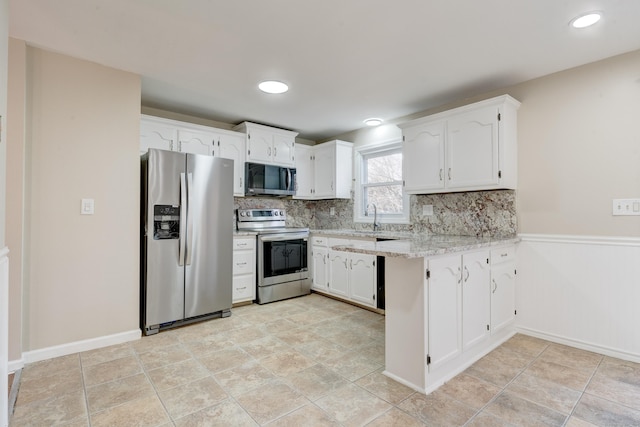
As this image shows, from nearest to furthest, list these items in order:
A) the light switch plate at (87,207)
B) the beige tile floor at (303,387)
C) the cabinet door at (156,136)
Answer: the beige tile floor at (303,387) < the light switch plate at (87,207) < the cabinet door at (156,136)

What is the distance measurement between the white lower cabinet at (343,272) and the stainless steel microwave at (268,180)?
0.78m

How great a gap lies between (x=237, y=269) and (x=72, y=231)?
1588mm

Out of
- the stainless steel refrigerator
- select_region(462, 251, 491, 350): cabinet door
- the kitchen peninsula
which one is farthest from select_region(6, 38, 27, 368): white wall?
select_region(462, 251, 491, 350): cabinet door

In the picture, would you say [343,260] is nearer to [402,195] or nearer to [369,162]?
[402,195]

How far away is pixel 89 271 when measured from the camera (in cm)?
249

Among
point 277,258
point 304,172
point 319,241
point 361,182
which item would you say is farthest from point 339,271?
point 304,172

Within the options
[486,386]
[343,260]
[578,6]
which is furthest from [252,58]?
[486,386]

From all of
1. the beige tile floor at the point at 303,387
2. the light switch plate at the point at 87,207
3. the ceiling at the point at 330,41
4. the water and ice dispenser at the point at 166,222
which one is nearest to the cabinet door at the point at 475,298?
the beige tile floor at the point at 303,387

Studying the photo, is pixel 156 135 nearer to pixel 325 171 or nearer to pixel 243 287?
pixel 243 287

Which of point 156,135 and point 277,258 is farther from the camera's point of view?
point 277,258

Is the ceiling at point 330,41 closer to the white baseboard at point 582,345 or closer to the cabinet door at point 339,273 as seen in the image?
the cabinet door at point 339,273

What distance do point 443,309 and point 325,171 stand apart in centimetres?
288

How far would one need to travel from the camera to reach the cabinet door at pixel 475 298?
2193 mm

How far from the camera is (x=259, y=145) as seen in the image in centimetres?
406
